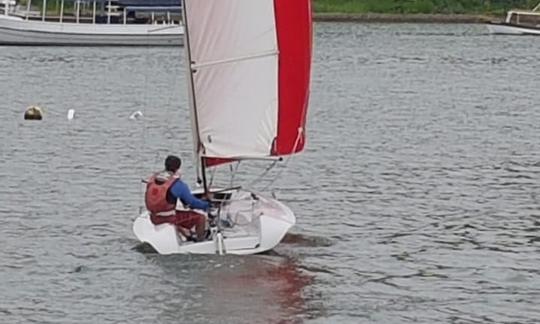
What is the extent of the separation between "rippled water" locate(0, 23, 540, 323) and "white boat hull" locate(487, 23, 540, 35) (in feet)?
149

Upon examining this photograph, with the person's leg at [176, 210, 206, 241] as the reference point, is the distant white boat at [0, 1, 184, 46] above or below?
below

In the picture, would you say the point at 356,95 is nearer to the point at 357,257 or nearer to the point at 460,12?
the point at 357,257

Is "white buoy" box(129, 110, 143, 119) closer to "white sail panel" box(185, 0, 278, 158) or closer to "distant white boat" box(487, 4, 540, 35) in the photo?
"white sail panel" box(185, 0, 278, 158)

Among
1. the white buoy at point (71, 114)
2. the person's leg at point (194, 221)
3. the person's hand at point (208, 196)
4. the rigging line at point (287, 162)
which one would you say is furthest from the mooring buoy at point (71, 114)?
the person's leg at point (194, 221)

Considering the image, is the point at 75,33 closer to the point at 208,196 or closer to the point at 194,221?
the point at 208,196

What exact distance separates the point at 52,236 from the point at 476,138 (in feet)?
65.4

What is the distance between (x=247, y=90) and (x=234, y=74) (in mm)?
324

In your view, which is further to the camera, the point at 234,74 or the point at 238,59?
the point at 234,74

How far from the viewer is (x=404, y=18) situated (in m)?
126

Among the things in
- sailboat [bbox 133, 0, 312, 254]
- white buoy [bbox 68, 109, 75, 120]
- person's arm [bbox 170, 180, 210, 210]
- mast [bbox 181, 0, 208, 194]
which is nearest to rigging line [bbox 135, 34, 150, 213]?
white buoy [bbox 68, 109, 75, 120]

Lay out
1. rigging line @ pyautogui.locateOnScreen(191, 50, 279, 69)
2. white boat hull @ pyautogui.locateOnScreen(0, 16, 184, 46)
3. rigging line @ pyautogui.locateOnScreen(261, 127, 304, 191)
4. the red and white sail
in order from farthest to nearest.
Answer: white boat hull @ pyautogui.locateOnScreen(0, 16, 184, 46)
rigging line @ pyautogui.locateOnScreen(261, 127, 304, 191)
rigging line @ pyautogui.locateOnScreen(191, 50, 279, 69)
the red and white sail

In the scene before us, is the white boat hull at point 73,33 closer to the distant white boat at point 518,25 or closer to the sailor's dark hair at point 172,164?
the distant white boat at point 518,25

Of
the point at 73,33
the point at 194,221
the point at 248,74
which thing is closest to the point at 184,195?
the point at 194,221

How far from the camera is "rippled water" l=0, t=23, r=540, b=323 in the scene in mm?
21797
